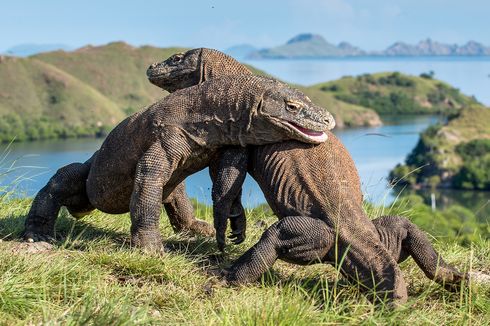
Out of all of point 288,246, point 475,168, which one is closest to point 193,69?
point 288,246

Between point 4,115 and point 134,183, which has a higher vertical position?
point 134,183

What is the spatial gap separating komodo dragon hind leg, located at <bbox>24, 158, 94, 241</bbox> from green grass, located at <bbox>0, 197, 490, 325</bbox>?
270 millimetres

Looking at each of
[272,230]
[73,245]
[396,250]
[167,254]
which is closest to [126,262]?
[167,254]

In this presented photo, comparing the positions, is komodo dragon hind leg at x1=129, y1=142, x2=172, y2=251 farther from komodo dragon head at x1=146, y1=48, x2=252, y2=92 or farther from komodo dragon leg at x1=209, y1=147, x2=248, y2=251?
komodo dragon head at x1=146, y1=48, x2=252, y2=92

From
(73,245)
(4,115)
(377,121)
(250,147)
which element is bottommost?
(377,121)

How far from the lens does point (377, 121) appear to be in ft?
616

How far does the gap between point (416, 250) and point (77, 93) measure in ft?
476

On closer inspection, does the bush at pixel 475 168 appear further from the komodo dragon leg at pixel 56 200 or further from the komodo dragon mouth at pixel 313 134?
the komodo dragon mouth at pixel 313 134

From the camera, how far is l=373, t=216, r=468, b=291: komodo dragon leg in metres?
5.41

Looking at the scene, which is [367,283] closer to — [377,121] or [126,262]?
[126,262]

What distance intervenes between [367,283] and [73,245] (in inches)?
99.1

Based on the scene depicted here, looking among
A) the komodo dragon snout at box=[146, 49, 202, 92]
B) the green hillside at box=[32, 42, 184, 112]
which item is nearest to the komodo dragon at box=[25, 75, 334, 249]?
the komodo dragon snout at box=[146, 49, 202, 92]

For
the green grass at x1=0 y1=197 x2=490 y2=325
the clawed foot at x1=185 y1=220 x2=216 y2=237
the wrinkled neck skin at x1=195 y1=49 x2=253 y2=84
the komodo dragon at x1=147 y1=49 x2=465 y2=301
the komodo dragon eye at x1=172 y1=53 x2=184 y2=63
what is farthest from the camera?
the clawed foot at x1=185 y1=220 x2=216 y2=237

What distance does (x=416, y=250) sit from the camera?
17.9 ft
